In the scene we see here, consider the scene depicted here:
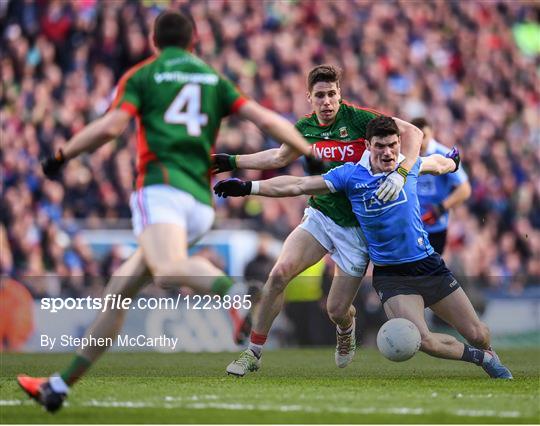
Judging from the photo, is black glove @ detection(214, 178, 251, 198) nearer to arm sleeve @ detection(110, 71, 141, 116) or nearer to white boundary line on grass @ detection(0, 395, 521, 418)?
white boundary line on grass @ detection(0, 395, 521, 418)

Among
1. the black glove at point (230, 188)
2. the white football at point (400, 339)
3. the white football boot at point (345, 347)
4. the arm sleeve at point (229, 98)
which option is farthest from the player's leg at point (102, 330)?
the white football boot at point (345, 347)

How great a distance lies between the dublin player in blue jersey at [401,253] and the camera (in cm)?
977

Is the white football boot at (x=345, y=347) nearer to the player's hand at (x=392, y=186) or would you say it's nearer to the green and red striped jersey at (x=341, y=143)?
the green and red striped jersey at (x=341, y=143)

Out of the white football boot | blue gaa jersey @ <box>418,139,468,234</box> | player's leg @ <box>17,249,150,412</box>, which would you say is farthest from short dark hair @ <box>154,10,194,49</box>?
blue gaa jersey @ <box>418,139,468,234</box>

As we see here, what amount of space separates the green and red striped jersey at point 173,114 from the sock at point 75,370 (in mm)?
1106

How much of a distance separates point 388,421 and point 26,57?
47.1ft

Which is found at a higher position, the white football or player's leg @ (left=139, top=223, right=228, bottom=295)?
player's leg @ (left=139, top=223, right=228, bottom=295)

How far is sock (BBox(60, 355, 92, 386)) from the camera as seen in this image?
24.9ft

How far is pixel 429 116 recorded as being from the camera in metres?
22.5

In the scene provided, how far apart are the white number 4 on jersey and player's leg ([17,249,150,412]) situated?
2.57 ft

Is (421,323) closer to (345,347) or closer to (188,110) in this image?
(345,347)

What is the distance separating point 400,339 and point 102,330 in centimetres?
275
